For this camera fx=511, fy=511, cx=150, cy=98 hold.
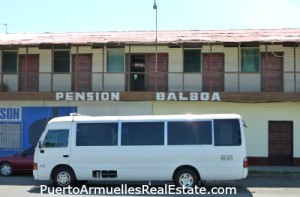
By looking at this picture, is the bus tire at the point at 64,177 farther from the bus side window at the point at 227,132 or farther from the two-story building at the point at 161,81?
the two-story building at the point at 161,81

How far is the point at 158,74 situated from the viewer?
79.7 feet

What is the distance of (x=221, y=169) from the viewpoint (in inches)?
591

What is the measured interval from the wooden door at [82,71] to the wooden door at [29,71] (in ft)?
6.43

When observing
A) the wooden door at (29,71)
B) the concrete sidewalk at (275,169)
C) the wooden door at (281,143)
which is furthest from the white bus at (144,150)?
the wooden door at (29,71)

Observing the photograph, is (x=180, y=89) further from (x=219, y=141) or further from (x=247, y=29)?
(x=219, y=141)

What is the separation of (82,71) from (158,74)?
12.2 feet

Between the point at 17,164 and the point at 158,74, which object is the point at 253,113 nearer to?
the point at 158,74

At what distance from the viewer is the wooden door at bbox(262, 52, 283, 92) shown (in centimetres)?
2350

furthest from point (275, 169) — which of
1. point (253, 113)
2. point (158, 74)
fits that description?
point (158, 74)

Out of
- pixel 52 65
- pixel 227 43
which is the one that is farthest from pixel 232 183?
pixel 52 65

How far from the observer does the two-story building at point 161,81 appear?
897 inches

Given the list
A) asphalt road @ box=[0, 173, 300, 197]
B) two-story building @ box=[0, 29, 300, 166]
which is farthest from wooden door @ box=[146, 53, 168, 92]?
asphalt road @ box=[0, 173, 300, 197]

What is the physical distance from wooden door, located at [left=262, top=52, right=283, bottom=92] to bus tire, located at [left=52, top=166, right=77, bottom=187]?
36.8ft

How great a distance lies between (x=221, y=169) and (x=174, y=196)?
5.96 ft
